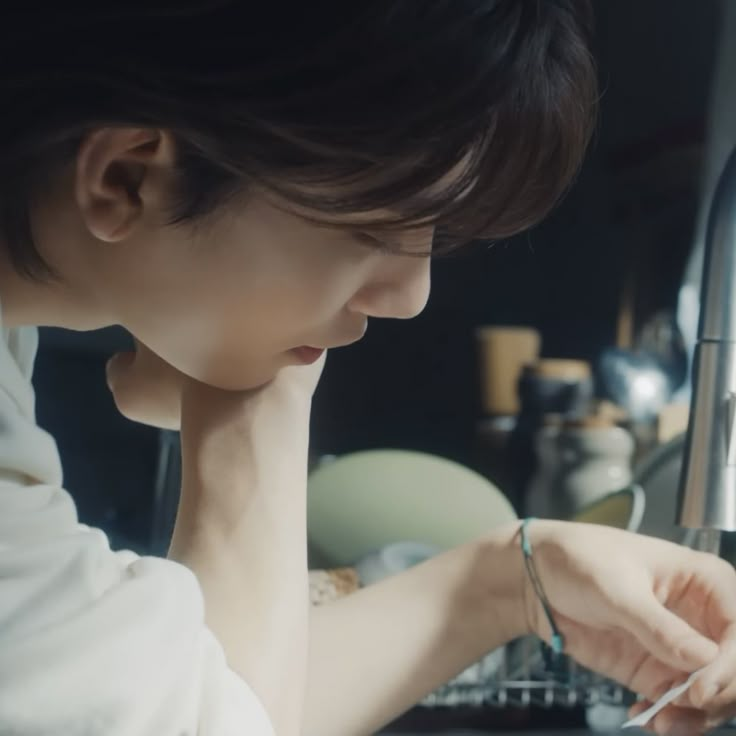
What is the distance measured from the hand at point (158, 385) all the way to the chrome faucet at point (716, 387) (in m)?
0.19

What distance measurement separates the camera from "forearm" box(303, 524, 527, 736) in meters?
0.56

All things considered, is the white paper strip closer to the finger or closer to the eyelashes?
the finger

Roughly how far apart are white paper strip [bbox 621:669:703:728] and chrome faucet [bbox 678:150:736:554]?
0.08 meters

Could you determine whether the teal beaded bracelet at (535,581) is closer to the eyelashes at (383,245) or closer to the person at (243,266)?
the person at (243,266)

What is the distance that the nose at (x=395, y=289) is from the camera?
451mm

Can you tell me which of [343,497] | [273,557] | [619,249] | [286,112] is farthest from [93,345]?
[619,249]

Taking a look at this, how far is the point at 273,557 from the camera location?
0.49 metres

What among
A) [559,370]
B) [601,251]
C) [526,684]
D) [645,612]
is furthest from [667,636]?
[601,251]

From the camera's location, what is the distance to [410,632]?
575mm

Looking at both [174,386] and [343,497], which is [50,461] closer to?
[174,386]

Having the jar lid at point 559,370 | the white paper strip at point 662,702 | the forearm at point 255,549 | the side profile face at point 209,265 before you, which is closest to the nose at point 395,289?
the side profile face at point 209,265

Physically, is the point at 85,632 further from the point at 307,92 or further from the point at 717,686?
the point at 717,686

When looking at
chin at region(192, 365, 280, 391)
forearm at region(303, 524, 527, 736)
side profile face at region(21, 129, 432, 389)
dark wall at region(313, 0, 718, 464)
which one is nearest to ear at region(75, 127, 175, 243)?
side profile face at region(21, 129, 432, 389)

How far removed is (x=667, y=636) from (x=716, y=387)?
123 mm
